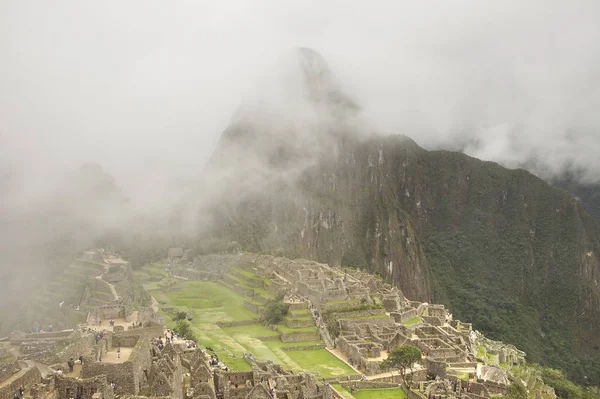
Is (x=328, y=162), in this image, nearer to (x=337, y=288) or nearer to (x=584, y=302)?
(x=584, y=302)

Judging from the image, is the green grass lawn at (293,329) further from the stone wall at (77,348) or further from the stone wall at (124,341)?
the stone wall at (77,348)

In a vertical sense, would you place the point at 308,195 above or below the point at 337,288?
above

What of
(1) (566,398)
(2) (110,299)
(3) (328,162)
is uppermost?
(3) (328,162)

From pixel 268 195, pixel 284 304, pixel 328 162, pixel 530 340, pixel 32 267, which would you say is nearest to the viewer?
pixel 32 267

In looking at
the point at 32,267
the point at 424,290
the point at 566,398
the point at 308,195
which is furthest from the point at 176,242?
the point at 424,290

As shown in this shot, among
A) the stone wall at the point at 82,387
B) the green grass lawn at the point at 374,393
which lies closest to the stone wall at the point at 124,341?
the stone wall at the point at 82,387

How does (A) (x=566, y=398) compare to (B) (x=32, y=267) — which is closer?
(B) (x=32, y=267)

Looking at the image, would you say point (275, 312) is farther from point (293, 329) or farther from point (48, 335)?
point (48, 335)

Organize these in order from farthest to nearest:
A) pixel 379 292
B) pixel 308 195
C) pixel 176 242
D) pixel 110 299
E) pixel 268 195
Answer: pixel 308 195, pixel 268 195, pixel 176 242, pixel 379 292, pixel 110 299
